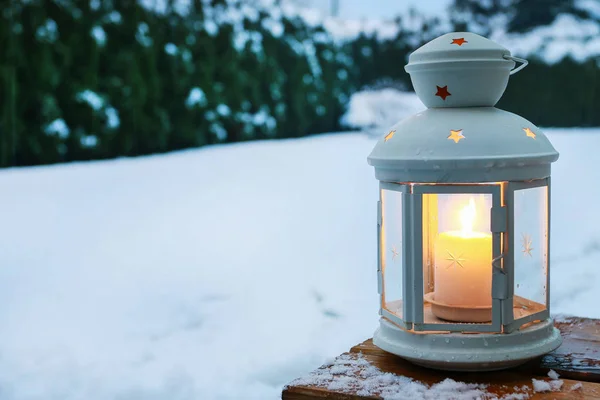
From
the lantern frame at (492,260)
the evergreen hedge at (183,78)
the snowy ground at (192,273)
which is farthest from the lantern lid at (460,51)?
the evergreen hedge at (183,78)

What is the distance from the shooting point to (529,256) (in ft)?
4.28

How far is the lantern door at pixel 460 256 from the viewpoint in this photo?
1186 mm

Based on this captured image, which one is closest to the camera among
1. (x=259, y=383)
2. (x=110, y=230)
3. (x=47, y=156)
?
(x=259, y=383)

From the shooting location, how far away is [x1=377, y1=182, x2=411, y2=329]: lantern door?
129 centimetres

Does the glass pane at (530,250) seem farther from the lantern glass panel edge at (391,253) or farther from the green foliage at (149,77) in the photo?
the green foliage at (149,77)

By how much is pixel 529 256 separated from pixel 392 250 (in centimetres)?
25

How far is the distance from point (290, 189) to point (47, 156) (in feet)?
5.99

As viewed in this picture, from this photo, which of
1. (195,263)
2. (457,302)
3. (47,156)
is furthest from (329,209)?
(457,302)

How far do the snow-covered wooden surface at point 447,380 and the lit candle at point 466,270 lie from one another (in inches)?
5.2

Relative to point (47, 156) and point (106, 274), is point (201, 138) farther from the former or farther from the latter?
point (106, 274)

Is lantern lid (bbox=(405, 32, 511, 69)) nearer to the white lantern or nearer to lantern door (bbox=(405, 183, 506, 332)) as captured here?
the white lantern

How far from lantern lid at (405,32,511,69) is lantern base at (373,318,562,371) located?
472mm

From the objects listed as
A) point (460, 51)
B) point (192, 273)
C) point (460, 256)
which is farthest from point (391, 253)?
point (192, 273)

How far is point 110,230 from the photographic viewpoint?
421 cm
